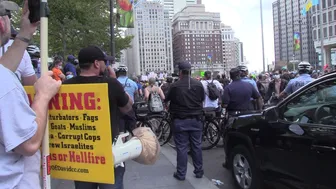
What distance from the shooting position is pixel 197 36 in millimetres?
111062

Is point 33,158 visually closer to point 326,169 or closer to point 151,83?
point 326,169

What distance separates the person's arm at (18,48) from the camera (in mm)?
1863

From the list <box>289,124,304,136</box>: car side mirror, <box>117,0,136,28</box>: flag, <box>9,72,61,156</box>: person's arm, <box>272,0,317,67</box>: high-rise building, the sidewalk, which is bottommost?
the sidewalk

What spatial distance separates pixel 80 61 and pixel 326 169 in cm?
258

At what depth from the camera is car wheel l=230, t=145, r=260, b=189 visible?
14.6 ft

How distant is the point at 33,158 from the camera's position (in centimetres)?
181

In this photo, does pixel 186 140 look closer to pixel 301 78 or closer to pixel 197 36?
pixel 301 78

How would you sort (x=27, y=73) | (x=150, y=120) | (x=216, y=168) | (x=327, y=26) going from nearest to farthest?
(x=27, y=73), (x=216, y=168), (x=150, y=120), (x=327, y=26)

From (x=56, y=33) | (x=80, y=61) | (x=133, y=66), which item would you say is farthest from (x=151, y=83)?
(x=133, y=66)

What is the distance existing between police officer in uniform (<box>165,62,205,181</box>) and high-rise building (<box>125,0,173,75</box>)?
2586 inches

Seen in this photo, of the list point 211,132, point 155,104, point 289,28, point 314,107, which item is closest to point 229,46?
point 289,28

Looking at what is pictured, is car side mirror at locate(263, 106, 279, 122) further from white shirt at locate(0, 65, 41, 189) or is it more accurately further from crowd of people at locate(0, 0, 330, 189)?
white shirt at locate(0, 65, 41, 189)

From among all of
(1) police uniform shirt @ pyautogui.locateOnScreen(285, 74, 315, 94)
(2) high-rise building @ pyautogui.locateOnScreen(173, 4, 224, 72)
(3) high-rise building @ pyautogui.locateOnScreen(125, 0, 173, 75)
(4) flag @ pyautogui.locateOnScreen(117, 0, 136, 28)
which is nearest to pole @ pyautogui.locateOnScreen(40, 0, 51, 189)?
(1) police uniform shirt @ pyautogui.locateOnScreen(285, 74, 315, 94)

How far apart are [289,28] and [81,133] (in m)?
72.0
